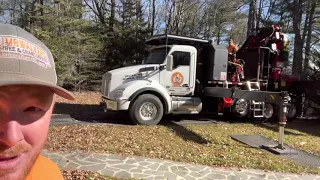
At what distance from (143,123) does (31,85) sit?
7.88 meters

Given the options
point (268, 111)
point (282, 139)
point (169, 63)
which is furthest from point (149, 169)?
point (268, 111)

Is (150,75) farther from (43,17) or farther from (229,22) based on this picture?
(229,22)

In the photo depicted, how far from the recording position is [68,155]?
5383mm

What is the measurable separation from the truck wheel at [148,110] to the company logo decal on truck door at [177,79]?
0.88 metres

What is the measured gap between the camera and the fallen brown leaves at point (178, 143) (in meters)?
5.49

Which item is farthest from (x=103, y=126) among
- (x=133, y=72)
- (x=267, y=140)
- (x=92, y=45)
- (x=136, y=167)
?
(x=92, y=45)

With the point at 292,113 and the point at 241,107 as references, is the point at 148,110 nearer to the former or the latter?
the point at 241,107

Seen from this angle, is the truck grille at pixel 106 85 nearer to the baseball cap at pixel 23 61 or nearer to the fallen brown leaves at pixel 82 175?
the fallen brown leaves at pixel 82 175

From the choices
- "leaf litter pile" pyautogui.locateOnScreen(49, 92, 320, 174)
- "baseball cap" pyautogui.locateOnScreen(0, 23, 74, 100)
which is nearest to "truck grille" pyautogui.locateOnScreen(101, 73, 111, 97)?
"leaf litter pile" pyautogui.locateOnScreen(49, 92, 320, 174)

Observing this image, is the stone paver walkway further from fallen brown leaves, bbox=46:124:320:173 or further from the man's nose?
the man's nose

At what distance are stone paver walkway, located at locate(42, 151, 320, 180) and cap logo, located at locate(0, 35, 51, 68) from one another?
3.96 metres

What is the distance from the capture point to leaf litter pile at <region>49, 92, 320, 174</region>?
216 inches

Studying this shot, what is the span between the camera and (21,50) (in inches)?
28.9

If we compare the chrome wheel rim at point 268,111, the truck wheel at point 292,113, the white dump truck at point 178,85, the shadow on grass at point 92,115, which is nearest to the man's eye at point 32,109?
the white dump truck at point 178,85
